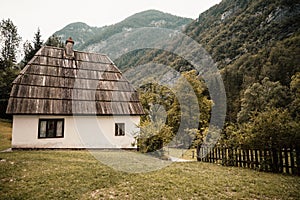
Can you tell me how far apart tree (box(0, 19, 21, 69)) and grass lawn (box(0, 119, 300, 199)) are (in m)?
41.6

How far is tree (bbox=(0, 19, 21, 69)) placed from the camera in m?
40.9

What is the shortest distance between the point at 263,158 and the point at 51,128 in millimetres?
12231

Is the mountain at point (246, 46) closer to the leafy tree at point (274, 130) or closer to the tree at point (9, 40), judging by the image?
the tree at point (9, 40)

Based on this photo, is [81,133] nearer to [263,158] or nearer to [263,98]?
[263,158]

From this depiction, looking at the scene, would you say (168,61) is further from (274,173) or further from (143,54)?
(274,173)

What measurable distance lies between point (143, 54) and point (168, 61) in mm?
11080

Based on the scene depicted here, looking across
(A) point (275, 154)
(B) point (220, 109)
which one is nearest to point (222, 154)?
(A) point (275, 154)

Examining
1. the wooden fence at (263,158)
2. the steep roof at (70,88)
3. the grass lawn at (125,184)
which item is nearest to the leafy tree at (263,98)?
the steep roof at (70,88)

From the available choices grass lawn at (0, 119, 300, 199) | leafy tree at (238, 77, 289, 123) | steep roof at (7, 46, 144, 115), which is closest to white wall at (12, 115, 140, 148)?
steep roof at (7, 46, 144, 115)

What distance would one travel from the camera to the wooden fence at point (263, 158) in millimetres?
8570

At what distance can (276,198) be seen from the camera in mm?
5762

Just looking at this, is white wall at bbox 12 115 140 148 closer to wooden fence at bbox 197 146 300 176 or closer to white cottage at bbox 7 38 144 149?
white cottage at bbox 7 38 144 149

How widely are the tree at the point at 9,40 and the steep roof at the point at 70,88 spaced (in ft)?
104

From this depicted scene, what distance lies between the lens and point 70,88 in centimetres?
1523
